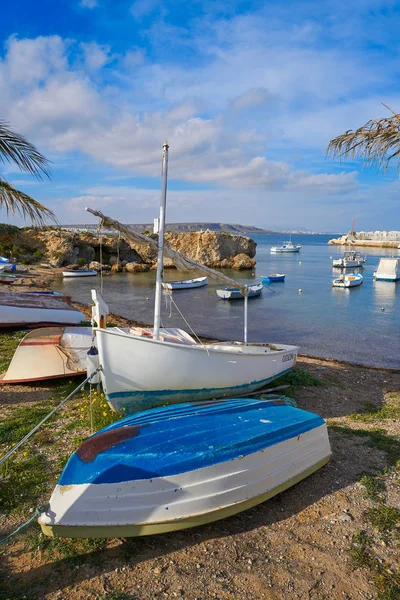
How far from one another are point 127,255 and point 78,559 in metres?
57.9

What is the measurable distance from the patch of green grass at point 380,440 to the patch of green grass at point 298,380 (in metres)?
2.99

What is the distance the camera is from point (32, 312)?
55.7ft

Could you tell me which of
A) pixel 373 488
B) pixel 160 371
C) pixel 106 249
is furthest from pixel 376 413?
pixel 106 249

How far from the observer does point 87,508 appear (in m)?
4.49

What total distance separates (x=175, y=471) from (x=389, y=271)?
5103cm

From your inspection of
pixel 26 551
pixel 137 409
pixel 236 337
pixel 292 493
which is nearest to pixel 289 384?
pixel 137 409

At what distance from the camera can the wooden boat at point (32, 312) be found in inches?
653

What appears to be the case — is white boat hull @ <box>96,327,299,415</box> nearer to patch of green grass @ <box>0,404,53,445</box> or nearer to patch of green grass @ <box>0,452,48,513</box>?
patch of green grass @ <box>0,404,53,445</box>

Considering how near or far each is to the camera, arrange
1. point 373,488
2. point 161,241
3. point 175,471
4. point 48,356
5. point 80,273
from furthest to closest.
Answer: point 80,273 → point 48,356 → point 161,241 → point 373,488 → point 175,471

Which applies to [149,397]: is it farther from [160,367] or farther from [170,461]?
[170,461]

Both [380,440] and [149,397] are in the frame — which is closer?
[380,440]

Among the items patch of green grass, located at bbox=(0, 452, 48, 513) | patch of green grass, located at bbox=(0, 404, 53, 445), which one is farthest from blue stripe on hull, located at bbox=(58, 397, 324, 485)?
patch of green grass, located at bbox=(0, 404, 53, 445)

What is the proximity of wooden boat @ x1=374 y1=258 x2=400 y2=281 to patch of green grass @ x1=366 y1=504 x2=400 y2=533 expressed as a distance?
48.1m

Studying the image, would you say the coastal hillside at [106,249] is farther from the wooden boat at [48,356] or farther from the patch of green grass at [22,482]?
the patch of green grass at [22,482]
